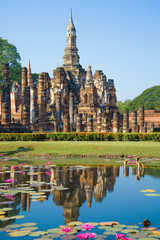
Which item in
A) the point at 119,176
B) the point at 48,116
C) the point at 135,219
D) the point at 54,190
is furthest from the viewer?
the point at 48,116

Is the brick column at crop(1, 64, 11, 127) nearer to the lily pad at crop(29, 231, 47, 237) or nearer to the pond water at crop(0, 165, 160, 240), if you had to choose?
the pond water at crop(0, 165, 160, 240)

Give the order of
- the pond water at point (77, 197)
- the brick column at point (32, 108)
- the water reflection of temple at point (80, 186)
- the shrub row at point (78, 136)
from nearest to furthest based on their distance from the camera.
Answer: the pond water at point (77, 197) → the water reflection of temple at point (80, 186) → the shrub row at point (78, 136) → the brick column at point (32, 108)

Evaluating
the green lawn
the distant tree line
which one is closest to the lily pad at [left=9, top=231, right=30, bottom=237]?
the green lawn

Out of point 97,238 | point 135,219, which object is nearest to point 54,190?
point 135,219

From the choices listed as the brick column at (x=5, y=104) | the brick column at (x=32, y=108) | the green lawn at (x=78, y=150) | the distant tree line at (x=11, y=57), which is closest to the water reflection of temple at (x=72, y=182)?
the green lawn at (x=78, y=150)

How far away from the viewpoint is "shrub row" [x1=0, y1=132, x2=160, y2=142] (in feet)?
74.8

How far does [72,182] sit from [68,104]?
1859 inches

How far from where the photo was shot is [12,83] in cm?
5769

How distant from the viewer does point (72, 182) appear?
33.5 feet

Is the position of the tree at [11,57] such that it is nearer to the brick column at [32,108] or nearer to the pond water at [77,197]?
the brick column at [32,108]

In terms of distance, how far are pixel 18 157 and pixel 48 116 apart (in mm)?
26956

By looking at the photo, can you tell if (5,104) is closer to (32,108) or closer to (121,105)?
(32,108)

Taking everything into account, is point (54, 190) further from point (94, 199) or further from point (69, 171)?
point (69, 171)

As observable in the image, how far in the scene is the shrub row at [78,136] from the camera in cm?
2281
